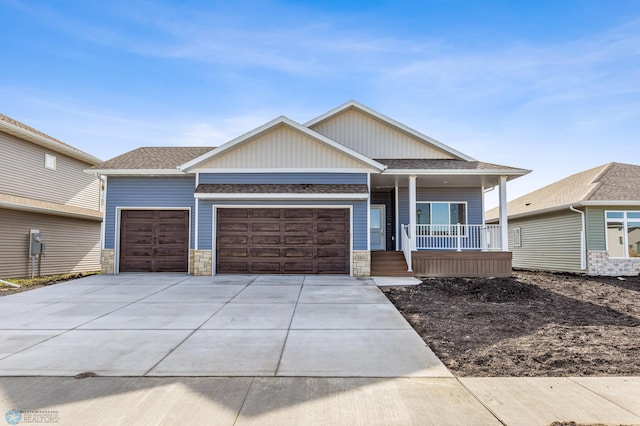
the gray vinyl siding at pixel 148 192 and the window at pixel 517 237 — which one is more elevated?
the gray vinyl siding at pixel 148 192

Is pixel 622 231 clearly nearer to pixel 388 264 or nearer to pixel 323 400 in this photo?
pixel 388 264

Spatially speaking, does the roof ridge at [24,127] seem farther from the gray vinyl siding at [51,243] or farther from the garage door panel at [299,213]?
the garage door panel at [299,213]

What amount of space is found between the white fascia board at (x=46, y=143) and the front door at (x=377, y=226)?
14248mm

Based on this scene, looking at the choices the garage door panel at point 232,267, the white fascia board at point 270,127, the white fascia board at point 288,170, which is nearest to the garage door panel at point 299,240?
the garage door panel at point 232,267

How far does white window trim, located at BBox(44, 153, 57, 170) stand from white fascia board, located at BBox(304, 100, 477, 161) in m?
11.8

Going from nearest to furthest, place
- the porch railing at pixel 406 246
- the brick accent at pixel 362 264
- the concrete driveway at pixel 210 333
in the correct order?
1. the concrete driveway at pixel 210 333
2. the brick accent at pixel 362 264
3. the porch railing at pixel 406 246

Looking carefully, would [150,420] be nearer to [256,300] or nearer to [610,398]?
[610,398]

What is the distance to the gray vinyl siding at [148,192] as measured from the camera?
43.9 ft

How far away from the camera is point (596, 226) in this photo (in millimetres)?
15070

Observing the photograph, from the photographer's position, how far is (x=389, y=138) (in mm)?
15539

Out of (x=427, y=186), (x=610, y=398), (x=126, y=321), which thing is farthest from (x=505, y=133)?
(x=126, y=321)

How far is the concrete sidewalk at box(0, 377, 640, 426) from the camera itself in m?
3.28

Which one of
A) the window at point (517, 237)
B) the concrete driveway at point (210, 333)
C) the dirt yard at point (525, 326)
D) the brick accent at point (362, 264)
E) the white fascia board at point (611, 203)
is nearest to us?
the concrete driveway at point (210, 333)

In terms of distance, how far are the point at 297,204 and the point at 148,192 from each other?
222 inches
